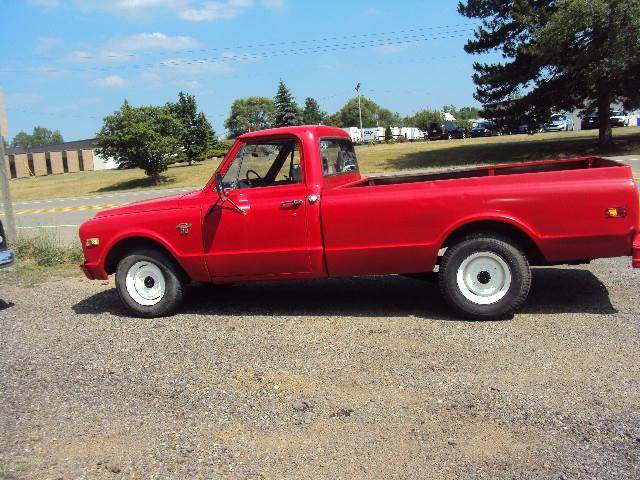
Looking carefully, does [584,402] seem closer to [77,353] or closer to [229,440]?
[229,440]

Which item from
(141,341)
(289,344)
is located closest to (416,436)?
(289,344)

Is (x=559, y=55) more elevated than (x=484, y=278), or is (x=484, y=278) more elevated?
(x=559, y=55)

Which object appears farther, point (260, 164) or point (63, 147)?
point (63, 147)

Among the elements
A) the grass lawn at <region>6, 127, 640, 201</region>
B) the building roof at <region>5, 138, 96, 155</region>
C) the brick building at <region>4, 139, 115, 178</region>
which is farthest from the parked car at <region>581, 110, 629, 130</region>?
the building roof at <region>5, 138, 96, 155</region>

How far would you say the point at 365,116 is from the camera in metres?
138

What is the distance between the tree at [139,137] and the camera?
31.6 meters

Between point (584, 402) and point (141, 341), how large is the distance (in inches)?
150

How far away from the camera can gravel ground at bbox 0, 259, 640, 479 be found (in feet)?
11.2

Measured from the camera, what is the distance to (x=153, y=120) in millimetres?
32688

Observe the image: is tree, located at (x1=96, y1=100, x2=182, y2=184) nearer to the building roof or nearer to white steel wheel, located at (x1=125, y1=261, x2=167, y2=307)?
white steel wheel, located at (x1=125, y1=261, x2=167, y2=307)

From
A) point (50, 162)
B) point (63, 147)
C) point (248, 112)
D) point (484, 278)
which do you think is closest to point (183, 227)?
point (484, 278)

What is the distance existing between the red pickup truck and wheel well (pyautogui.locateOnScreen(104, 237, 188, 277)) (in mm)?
14

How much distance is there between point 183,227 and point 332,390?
2606 mm

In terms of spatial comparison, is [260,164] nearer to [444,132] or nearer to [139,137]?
[139,137]
